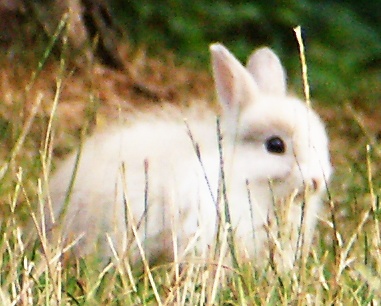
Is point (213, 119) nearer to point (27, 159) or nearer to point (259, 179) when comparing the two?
point (259, 179)

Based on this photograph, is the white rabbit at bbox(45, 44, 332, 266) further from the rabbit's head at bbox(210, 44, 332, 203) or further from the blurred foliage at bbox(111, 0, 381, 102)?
the blurred foliage at bbox(111, 0, 381, 102)

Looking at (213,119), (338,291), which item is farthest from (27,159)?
(338,291)

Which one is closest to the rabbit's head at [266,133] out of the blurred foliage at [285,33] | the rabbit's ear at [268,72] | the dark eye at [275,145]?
the dark eye at [275,145]

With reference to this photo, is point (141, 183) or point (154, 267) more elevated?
point (141, 183)

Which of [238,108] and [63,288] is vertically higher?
[238,108]

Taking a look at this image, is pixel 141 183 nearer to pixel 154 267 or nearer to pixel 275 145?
pixel 275 145

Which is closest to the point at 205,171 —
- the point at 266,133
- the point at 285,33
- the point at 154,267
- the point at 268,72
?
the point at 266,133

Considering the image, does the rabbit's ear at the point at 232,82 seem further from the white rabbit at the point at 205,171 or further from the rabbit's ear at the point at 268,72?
the rabbit's ear at the point at 268,72

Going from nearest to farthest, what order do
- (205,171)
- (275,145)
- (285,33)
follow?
(205,171)
(275,145)
(285,33)
